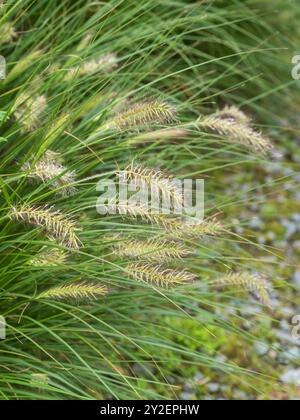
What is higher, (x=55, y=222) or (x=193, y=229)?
(x=193, y=229)

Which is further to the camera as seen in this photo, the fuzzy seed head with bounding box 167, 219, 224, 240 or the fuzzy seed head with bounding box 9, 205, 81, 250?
the fuzzy seed head with bounding box 167, 219, 224, 240

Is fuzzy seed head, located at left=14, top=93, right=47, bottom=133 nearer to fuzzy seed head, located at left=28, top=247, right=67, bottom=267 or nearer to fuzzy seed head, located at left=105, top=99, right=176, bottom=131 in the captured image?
fuzzy seed head, located at left=105, top=99, right=176, bottom=131

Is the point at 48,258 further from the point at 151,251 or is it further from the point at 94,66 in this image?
the point at 94,66

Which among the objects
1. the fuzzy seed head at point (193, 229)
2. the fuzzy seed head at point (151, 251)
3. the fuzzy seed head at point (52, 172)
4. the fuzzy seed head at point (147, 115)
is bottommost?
the fuzzy seed head at point (151, 251)

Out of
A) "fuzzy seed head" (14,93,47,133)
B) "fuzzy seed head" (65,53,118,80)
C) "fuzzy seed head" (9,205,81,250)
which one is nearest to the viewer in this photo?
"fuzzy seed head" (9,205,81,250)

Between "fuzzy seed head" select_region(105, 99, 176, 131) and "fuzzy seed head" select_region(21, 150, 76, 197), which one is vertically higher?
"fuzzy seed head" select_region(105, 99, 176, 131)

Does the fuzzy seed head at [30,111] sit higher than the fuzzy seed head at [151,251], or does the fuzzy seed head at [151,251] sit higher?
the fuzzy seed head at [30,111]

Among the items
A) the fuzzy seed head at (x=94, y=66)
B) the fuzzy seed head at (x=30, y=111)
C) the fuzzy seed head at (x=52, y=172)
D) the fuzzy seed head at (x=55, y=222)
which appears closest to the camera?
the fuzzy seed head at (x=55, y=222)

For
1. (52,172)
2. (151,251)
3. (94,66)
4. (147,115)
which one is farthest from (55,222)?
(94,66)

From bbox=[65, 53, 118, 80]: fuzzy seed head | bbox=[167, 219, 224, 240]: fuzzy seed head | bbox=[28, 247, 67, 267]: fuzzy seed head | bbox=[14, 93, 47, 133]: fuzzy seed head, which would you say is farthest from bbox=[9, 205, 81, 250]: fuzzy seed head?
bbox=[65, 53, 118, 80]: fuzzy seed head

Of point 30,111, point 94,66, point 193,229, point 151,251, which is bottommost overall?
point 151,251

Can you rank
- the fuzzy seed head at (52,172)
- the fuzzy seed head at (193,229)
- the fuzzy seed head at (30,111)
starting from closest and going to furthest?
1. the fuzzy seed head at (52,172)
2. the fuzzy seed head at (193,229)
3. the fuzzy seed head at (30,111)

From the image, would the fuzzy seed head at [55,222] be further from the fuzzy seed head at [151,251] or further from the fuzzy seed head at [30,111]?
the fuzzy seed head at [30,111]

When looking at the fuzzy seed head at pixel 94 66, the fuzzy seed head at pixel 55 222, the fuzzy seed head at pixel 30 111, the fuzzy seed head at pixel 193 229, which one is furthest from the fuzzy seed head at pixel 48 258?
the fuzzy seed head at pixel 94 66
